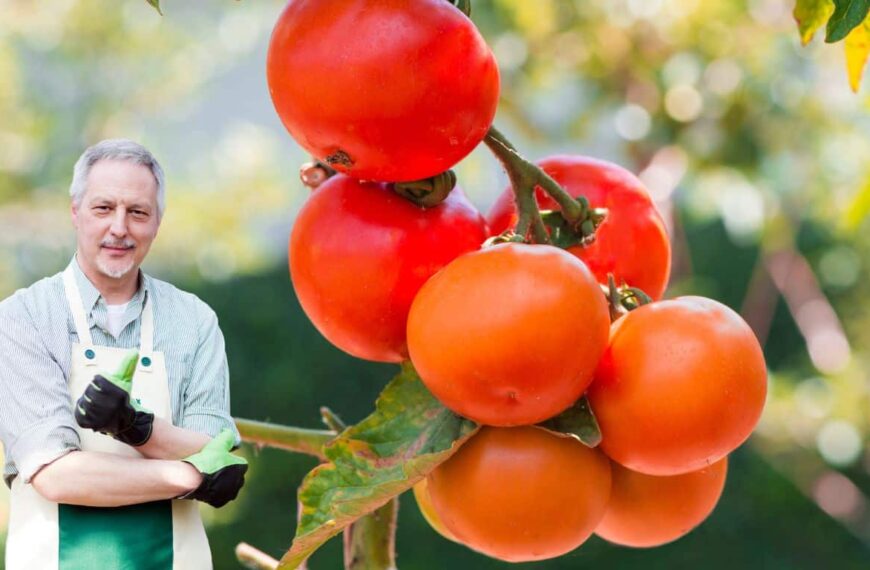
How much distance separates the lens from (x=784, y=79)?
1.99 metres

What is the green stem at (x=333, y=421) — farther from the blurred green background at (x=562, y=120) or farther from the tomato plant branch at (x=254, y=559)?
the blurred green background at (x=562, y=120)

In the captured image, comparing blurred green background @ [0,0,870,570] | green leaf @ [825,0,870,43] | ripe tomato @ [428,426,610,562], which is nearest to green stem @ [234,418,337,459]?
ripe tomato @ [428,426,610,562]

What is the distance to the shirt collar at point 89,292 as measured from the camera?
0.57 metres

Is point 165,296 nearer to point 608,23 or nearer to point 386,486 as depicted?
point 386,486

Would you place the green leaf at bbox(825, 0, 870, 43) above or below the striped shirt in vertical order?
above

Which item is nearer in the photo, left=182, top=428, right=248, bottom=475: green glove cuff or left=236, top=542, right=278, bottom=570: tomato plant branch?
left=182, top=428, right=248, bottom=475: green glove cuff

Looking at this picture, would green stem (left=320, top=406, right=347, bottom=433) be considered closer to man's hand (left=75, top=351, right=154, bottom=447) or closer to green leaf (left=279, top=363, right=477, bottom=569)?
green leaf (left=279, top=363, right=477, bottom=569)

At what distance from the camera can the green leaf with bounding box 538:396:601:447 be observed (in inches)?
24.3

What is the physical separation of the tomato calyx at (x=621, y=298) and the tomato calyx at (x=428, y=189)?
102 mm

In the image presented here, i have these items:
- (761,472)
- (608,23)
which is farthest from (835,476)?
(608,23)

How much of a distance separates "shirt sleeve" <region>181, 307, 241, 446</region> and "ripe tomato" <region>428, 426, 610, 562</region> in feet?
0.42

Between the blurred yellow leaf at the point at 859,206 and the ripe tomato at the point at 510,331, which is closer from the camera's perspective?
the ripe tomato at the point at 510,331

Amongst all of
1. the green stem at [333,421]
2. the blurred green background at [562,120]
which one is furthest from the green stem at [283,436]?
the blurred green background at [562,120]

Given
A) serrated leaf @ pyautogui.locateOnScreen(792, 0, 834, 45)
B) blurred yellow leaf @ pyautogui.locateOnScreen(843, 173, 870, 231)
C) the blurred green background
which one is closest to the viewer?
serrated leaf @ pyautogui.locateOnScreen(792, 0, 834, 45)
